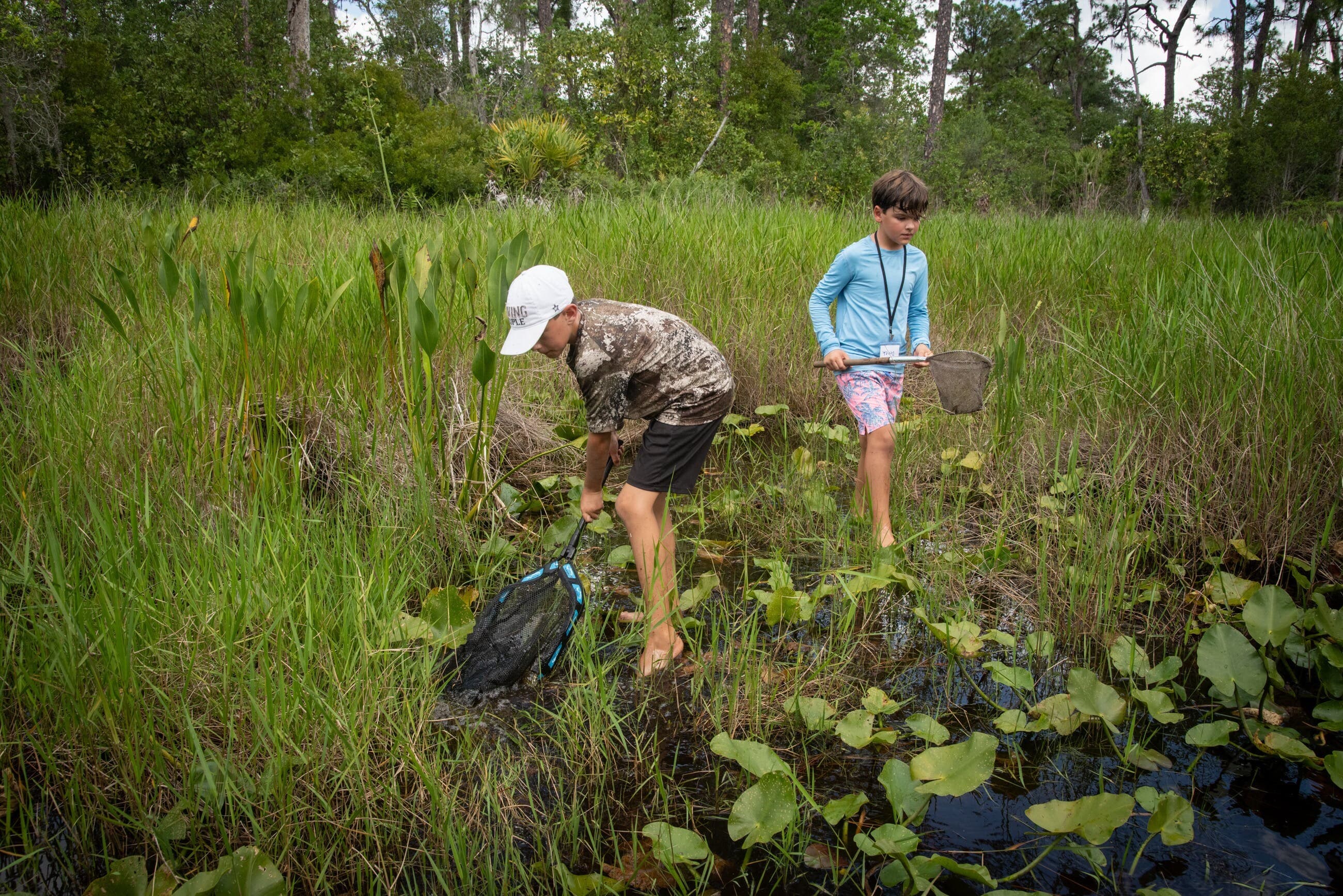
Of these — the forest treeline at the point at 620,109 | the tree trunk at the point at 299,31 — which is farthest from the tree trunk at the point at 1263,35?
the tree trunk at the point at 299,31

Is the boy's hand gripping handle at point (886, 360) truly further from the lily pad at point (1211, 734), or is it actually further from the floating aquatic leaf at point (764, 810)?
the floating aquatic leaf at point (764, 810)

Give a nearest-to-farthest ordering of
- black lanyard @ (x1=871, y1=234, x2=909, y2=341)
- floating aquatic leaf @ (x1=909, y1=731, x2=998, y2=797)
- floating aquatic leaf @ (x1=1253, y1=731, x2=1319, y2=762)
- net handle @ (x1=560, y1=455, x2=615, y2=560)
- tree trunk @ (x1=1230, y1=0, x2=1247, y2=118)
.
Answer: floating aquatic leaf @ (x1=909, y1=731, x2=998, y2=797) < floating aquatic leaf @ (x1=1253, y1=731, x2=1319, y2=762) < net handle @ (x1=560, y1=455, x2=615, y2=560) < black lanyard @ (x1=871, y1=234, x2=909, y2=341) < tree trunk @ (x1=1230, y1=0, x2=1247, y2=118)

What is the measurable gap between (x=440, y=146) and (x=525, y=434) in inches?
317

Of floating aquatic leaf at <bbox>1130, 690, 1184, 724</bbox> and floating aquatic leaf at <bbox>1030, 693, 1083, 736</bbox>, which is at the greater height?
floating aquatic leaf at <bbox>1130, 690, 1184, 724</bbox>

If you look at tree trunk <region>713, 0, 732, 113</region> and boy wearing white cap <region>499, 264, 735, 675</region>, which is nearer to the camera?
boy wearing white cap <region>499, 264, 735, 675</region>

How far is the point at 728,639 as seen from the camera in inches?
90.2

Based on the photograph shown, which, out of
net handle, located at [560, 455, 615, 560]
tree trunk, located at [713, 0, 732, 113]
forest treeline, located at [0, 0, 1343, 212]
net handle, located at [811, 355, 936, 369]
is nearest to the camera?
net handle, located at [560, 455, 615, 560]

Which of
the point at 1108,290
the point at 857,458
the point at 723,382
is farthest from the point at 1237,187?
the point at 723,382

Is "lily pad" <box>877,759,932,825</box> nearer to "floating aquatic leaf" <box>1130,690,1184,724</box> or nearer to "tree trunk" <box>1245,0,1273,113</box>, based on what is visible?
"floating aquatic leaf" <box>1130,690,1184,724</box>

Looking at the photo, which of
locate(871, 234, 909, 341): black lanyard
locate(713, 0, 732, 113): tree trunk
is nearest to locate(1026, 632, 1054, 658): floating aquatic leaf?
locate(871, 234, 909, 341): black lanyard

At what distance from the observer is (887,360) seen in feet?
9.42

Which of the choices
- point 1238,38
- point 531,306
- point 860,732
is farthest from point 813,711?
point 1238,38

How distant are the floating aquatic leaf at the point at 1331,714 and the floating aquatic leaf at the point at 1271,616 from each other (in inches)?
6.6

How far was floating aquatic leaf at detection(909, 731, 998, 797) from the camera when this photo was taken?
1.76 meters
